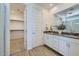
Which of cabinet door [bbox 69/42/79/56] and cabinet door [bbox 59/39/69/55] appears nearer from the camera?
cabinet door [bbox 69/42/79/56]

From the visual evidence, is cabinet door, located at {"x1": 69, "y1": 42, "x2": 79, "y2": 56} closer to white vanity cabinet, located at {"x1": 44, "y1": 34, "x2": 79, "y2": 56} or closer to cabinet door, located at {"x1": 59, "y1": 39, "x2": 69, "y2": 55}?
white vanity cabinet, located at {"x1": 44, "y1": 34, "x2": 79, "y2": 56}

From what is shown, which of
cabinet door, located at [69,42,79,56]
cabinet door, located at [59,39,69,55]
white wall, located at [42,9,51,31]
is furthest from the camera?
white wall, located at [42,9,51,31]

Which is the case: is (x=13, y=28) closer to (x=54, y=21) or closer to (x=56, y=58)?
(x=54, y=21)

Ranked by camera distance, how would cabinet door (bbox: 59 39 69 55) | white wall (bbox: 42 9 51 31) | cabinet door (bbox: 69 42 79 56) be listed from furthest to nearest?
white wall (bbox: 42 9 51 31), cabinet door (bbox: 59 39 69 55), cabinet door (bbox: 69 42 79 56)

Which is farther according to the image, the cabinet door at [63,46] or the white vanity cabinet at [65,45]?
the cabinet door at [63,46]

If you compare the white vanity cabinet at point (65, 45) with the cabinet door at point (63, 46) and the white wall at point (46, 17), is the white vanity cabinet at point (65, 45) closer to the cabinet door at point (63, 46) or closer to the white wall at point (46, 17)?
the cabinet door at point (63, 46)

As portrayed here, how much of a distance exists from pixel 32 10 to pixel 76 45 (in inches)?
88.8

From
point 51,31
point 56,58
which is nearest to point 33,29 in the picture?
point 51,31

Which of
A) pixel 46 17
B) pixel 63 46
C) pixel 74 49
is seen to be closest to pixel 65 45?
pixel 63 46

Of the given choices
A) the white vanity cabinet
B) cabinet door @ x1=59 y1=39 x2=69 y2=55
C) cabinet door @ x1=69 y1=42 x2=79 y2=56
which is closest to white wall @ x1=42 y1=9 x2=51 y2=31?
the white vanity cabinet

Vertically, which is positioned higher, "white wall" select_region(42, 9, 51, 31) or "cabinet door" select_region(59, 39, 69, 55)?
"white wall" select_region(42, 9, 51, 31)

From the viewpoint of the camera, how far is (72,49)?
2.28 metres

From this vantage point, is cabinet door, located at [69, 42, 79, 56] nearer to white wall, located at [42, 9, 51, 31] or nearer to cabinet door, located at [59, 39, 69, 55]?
cabinet door, located at [59, 39, 69, 55]

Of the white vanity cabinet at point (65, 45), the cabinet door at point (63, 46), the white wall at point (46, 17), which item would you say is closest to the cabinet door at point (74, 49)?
the white vanity cabinet at point (65, 45)
